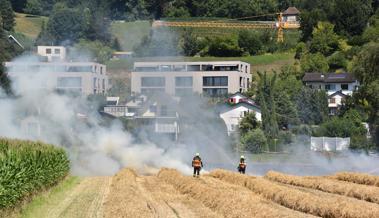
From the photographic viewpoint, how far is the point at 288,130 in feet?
393

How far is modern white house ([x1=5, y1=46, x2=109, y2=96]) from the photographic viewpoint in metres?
75.6

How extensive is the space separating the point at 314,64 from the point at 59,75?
95.2 meters

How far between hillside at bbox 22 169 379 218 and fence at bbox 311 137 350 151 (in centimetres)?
4884

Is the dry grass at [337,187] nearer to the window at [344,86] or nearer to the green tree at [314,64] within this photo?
the window at [344,86]

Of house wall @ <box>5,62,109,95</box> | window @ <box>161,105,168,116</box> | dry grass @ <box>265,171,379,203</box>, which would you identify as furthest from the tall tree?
dry grass @ <box>265,171,379,203</box>

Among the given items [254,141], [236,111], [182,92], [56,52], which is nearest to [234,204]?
[182,92]

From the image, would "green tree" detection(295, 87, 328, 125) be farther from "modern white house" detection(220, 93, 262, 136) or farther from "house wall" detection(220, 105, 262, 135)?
"house wall" detection(220, 105, 262, 135)

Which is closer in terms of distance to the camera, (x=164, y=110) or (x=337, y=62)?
(x=164, y=110)

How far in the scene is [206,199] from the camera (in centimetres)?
3522

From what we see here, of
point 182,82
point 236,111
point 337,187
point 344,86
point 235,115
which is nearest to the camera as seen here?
point 337,187

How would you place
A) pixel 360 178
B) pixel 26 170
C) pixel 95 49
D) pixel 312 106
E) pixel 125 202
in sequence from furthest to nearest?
pixel 95 49 → pixel 312 106 → pixel 360 178 → pixel 26 170 → pixel 125 202

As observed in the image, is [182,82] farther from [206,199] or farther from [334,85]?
[334,85]

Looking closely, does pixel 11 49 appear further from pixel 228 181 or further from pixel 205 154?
pixel 228 181

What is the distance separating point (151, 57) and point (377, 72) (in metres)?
36.3
